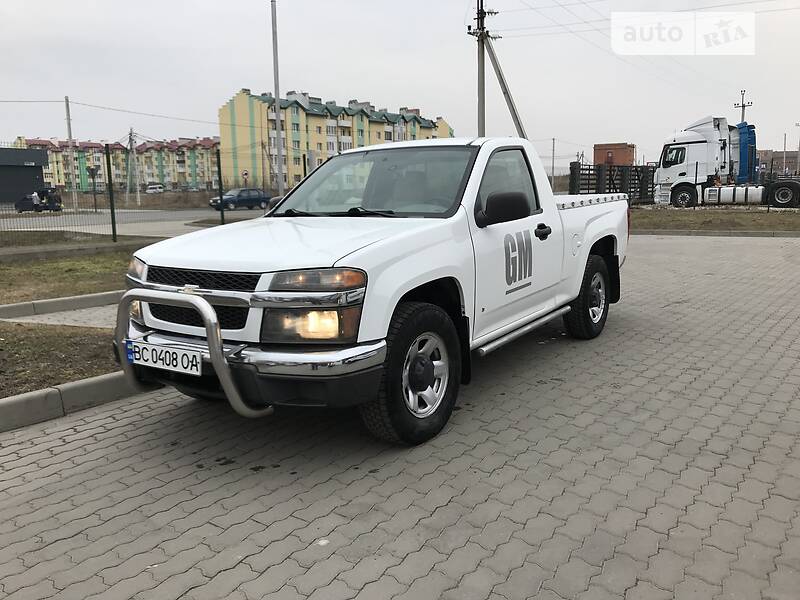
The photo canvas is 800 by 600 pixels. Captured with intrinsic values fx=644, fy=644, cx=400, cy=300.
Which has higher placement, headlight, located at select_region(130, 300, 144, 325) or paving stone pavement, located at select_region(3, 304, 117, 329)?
headlight, located at select_region(130, 300, 144, 325)

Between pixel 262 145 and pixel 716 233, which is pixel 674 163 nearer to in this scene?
pixel 716 233

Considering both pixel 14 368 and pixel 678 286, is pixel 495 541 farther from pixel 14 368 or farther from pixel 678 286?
pixel 678 286

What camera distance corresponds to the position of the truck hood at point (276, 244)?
3434mm

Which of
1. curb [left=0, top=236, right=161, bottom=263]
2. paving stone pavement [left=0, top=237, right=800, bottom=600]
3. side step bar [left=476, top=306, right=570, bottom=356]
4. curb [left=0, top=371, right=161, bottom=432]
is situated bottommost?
paving stone pavement [left=0, top=237, right=800, bottom=600]

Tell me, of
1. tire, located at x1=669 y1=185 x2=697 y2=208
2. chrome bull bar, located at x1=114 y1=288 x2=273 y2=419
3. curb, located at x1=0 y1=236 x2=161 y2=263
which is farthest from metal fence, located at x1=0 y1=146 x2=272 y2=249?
tire, located at x1=669 y1=185 x2=697 y2=208

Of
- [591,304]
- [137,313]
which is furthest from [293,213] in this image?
[591,304]

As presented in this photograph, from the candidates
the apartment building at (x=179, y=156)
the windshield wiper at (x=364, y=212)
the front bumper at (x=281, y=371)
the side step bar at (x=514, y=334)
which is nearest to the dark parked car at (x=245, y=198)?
the side step bar at (x=514, y=334)

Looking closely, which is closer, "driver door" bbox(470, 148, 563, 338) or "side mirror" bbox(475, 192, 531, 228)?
"side mirror" bbox(475, 192, 531, 228)

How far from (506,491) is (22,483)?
2706 mm

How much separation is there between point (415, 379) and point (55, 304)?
6.26 meters

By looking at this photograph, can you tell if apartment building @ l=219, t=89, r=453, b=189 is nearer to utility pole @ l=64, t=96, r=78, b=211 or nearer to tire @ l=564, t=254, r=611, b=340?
utility pole @ l=64, t=96, r=78, b=211

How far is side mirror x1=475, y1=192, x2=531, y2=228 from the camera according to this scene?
14.0ft

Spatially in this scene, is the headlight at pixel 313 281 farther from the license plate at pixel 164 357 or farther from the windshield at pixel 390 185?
the windshield at pixel 390 185

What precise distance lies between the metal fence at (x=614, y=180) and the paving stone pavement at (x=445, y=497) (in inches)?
1040
